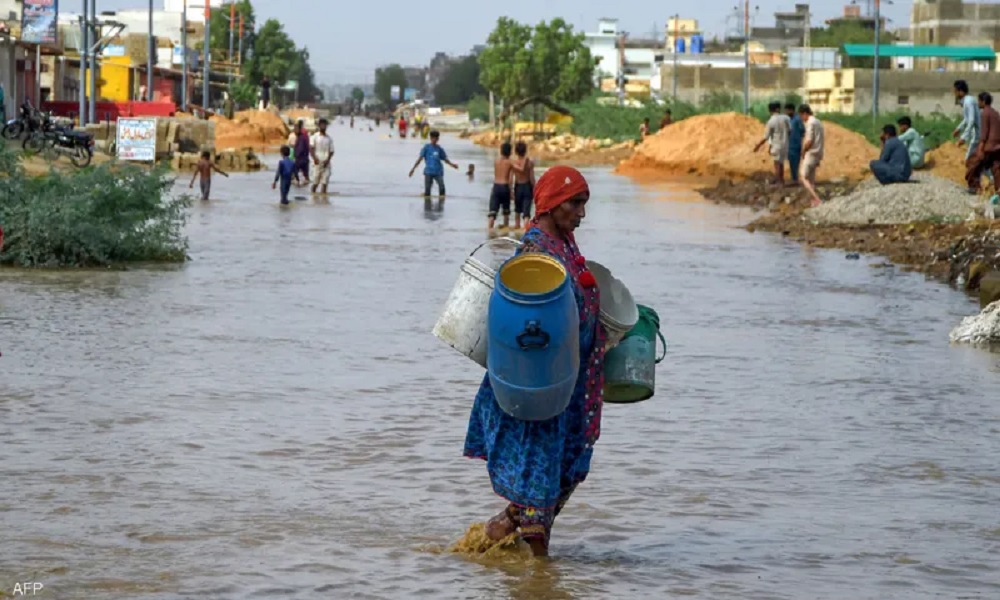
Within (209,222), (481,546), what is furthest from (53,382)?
(209,222)

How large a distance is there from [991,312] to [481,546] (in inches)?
279

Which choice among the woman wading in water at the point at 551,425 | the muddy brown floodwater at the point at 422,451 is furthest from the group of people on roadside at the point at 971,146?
the woman wading in water at the point at 551,425

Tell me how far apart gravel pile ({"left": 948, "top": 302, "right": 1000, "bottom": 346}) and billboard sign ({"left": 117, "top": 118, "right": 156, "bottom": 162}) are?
26.2m

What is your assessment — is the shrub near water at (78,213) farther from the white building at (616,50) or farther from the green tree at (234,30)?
the white building at (616,50)

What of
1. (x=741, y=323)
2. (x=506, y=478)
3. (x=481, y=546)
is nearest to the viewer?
(x=506, y=478)

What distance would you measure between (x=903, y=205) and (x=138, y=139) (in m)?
19.1

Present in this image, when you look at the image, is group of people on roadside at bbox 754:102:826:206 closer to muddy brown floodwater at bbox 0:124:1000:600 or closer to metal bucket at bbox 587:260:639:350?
muddy brown floodwater at bbox 0:124:1000:600

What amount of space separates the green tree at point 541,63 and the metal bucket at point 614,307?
10864 centimetres

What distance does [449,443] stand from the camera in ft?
26.8

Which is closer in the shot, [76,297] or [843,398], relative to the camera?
[843,398]

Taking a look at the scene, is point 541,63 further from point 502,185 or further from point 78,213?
point 78,213

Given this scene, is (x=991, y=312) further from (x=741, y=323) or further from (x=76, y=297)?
(x=76, y=297)
